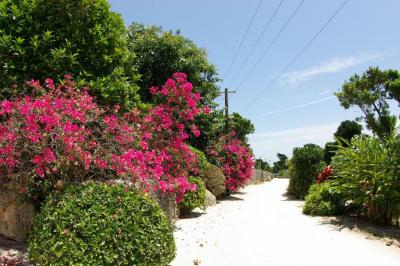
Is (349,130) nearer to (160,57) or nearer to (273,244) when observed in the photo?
(160,57)

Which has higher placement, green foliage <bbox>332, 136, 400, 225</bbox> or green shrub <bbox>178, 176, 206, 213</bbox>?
green foliage <bbox>332, 136, 400, 225</bbox>

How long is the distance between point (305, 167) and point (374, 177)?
6427 mm

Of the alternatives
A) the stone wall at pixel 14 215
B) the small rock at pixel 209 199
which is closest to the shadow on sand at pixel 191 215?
the small rock at pixel 209 199

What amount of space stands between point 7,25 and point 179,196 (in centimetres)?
434

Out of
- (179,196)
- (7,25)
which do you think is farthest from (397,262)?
(7,25)

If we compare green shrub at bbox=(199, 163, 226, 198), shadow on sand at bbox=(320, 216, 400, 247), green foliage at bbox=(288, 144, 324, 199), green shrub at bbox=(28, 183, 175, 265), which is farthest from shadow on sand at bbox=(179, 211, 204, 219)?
green foliage at bbox=(288, 144, 324, 199)

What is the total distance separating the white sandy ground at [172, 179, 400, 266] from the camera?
4.97 m

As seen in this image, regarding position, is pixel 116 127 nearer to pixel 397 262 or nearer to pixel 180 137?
pixel 180 137

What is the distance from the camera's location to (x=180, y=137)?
289 inches

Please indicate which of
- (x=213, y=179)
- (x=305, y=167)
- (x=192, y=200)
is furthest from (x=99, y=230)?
(x=305, y=167)

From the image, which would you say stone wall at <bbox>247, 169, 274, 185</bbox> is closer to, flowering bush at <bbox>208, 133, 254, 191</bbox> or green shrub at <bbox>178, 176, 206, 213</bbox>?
flowering bush at <bbox>208, 133, 254, 191</bbox>

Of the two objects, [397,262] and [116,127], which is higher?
[116,127]

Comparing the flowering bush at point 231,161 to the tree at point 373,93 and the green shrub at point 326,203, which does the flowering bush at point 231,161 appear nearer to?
the green shrub at point 326,203

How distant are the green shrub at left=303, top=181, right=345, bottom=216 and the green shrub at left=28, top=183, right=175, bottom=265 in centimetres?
569
